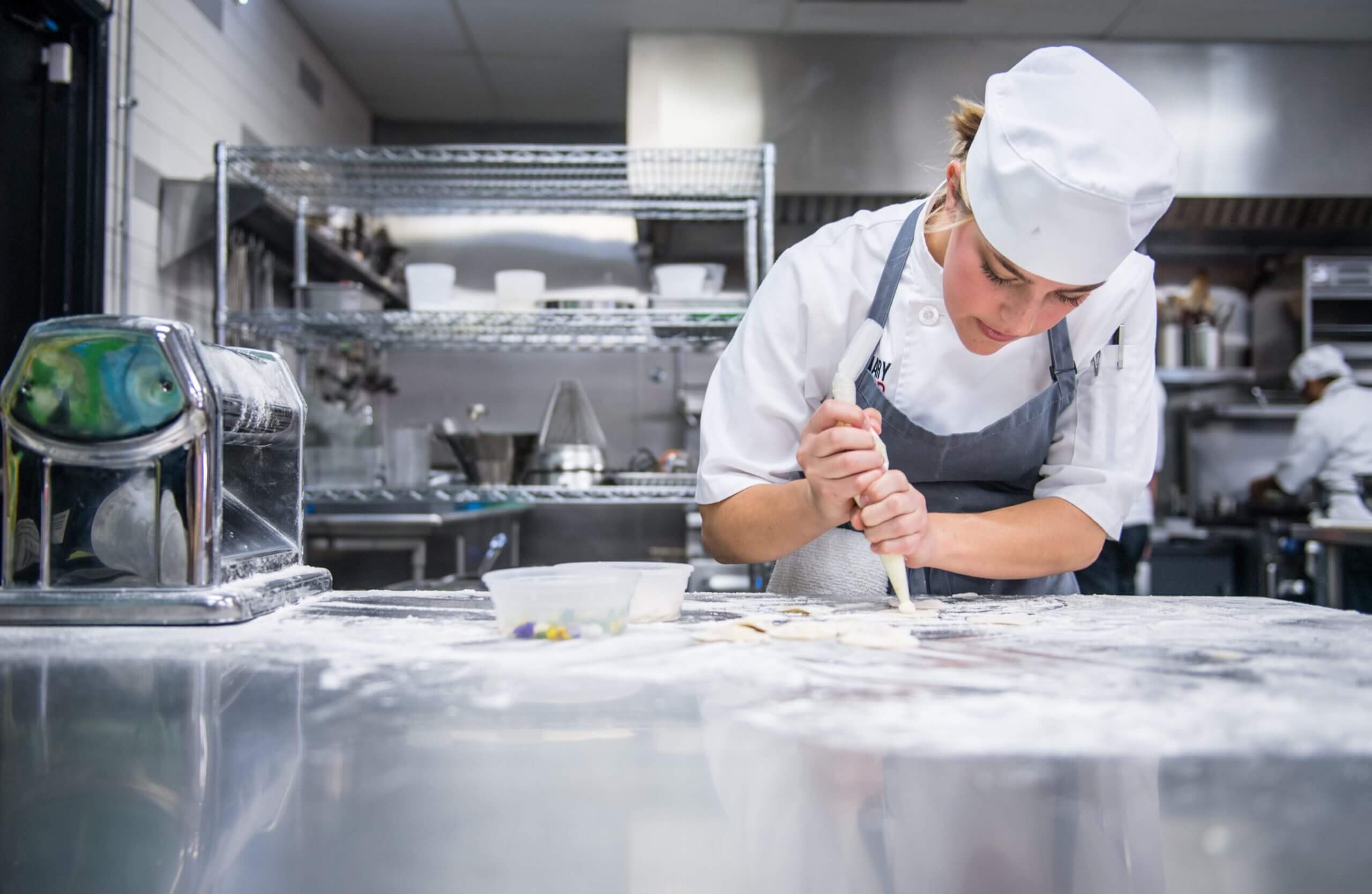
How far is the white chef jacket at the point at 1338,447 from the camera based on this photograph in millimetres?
4012

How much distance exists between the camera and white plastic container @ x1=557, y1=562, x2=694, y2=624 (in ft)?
3.06

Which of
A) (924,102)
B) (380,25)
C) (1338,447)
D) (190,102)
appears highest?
(380,25)

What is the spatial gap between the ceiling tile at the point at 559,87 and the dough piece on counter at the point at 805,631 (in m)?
3.77

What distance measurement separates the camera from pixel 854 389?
110 centimetres

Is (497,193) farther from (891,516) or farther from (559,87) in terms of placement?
(891,516)

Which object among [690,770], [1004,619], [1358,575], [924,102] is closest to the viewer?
[690,770]

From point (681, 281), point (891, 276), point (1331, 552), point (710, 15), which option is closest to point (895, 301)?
point (891, 276)

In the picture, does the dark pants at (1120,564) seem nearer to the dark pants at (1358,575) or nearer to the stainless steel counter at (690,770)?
the dark pants at (1358,575)

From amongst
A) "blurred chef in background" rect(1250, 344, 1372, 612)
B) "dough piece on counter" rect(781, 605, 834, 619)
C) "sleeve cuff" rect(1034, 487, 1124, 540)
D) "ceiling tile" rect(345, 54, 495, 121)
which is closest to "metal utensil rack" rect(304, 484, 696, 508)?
"sleeve cuff" rect(1034, 487, 1124, 540)

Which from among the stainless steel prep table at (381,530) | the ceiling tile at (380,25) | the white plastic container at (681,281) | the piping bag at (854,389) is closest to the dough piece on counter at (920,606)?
the piping bag at (854,389)

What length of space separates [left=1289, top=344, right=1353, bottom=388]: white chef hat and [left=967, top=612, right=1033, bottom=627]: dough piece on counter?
3968 mm

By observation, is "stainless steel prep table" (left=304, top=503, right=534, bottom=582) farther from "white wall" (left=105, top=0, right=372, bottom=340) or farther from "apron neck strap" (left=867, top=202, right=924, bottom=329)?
"apron neck strap" (left=867, top=202, right=924, bottom=329)

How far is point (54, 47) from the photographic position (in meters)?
2.43

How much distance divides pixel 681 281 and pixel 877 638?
2.11 m
